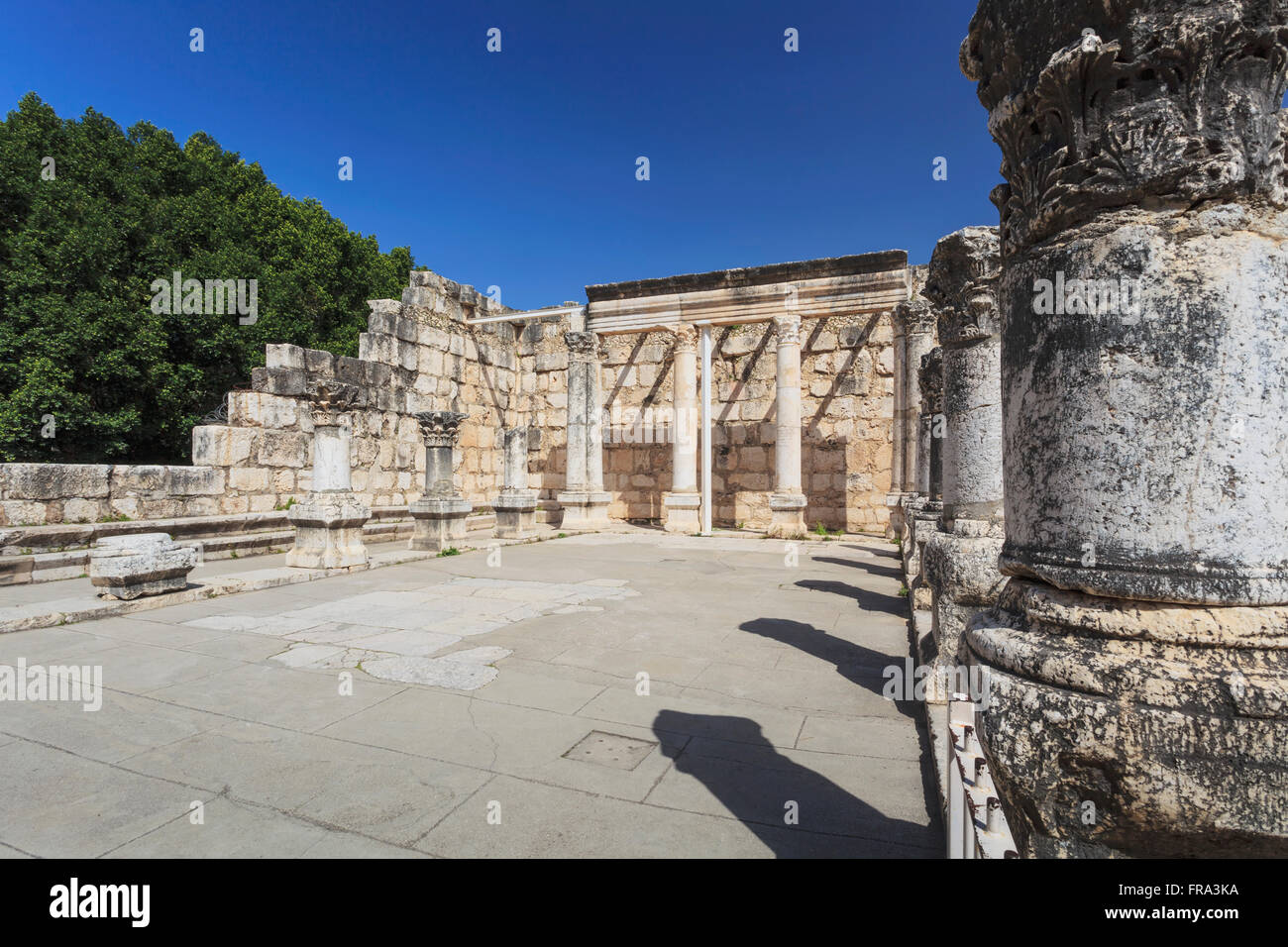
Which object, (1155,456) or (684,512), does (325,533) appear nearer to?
(684,512)

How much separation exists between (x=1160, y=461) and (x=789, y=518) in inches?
469

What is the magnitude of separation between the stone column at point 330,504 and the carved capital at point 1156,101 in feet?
28.5

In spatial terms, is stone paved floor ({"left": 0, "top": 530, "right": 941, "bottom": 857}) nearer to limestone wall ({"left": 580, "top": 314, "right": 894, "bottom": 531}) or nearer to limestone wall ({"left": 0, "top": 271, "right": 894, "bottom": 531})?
limestone wall ({"left": 0, "top": 271, "right": 894, "bottom": 531})

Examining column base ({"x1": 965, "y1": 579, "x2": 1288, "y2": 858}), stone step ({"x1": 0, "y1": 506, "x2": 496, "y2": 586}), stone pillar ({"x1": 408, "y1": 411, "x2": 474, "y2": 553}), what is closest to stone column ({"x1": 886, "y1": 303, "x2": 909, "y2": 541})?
stone pillar ({"x1": 408, "y1": 411, "x2": 474, "y2": 553})

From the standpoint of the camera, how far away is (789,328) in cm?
1362

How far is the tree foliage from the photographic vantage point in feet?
50.4

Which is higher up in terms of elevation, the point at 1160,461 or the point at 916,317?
the point at 916,317

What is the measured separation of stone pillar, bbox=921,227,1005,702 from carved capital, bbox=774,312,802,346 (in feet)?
29.8

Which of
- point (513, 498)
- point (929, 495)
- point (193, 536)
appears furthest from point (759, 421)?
point (193, 536)
